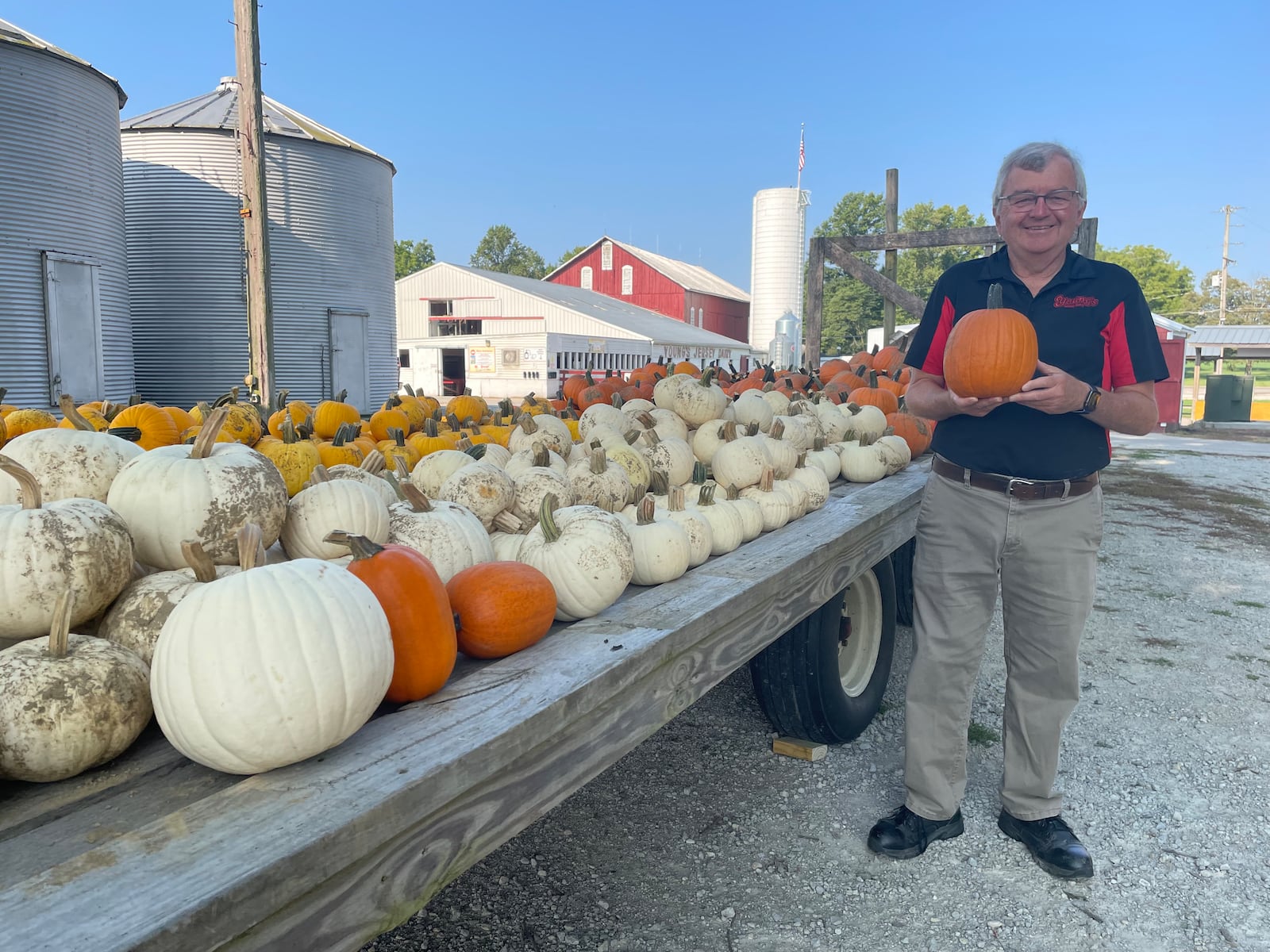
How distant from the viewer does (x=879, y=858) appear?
106 inches

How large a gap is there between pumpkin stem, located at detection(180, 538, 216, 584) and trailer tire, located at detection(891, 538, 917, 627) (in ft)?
13.7

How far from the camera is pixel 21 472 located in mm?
1522

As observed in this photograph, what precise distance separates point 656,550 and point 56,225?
12.6m

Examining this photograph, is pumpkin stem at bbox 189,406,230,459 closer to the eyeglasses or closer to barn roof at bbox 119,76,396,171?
the eyeglasses

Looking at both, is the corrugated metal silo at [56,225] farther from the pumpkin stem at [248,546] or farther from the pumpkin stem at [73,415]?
the pumpkin stem at [248,546]

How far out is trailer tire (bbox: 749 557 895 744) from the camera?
323cm

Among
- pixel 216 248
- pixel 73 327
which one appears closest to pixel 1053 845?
pixel 73 327

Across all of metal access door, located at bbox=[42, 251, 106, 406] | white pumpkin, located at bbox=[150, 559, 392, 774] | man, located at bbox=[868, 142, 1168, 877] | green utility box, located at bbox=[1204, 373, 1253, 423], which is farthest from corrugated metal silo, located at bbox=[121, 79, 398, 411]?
green utility box, located at bbox=[1204, 373, 1253, 423]

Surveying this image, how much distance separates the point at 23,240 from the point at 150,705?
1260 centimetres

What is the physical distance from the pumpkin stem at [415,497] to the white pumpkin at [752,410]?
237 cm

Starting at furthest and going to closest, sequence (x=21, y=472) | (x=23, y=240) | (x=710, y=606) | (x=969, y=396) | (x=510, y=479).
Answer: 1. (x=23, y=240)
2. (x=510, y=479)
3. (x=969, y=396)
4. (x=710, y=606)
5. (x=21, y=472)

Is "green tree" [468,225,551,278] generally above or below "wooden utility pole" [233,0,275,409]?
above

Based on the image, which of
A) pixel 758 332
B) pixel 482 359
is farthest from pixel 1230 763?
pixel 758 332

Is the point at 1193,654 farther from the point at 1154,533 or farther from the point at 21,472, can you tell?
the point at 21,472
